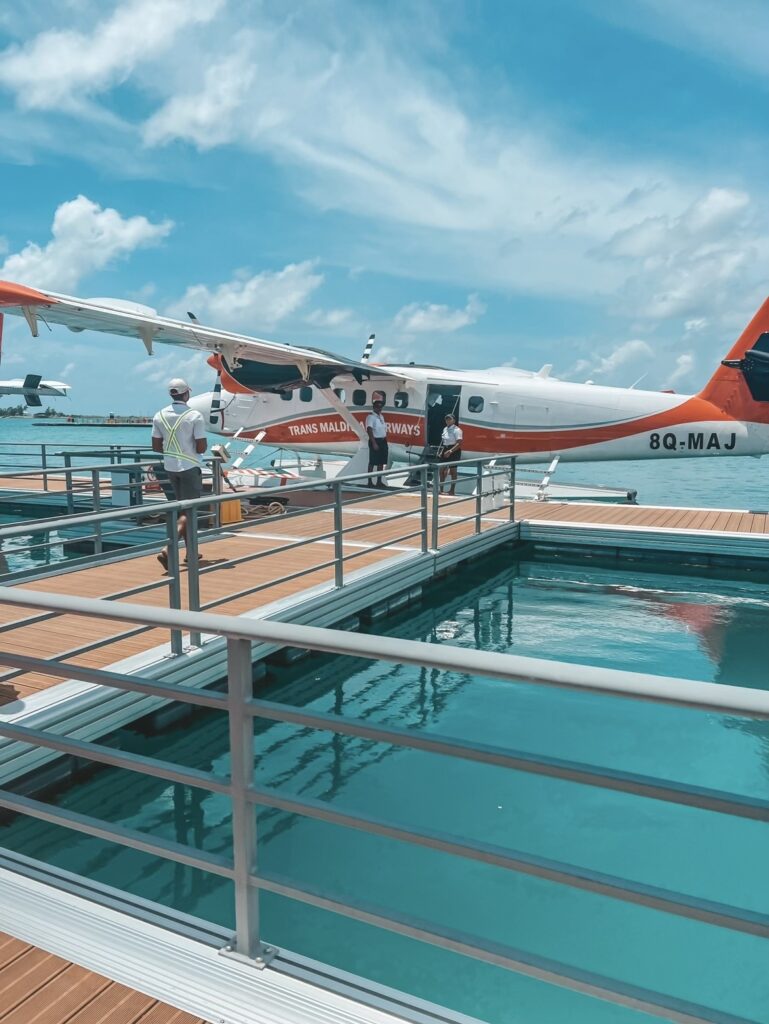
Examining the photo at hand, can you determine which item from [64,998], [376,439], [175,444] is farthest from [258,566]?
[64,998]

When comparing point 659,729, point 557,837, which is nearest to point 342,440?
point 659,729

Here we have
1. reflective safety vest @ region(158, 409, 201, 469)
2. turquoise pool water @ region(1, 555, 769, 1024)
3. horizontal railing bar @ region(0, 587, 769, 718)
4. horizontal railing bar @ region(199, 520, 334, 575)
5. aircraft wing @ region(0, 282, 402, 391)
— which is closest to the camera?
horizontal railing bar @ region(0, 587, 769, 718)

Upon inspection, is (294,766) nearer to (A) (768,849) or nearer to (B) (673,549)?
(A) (768,849)

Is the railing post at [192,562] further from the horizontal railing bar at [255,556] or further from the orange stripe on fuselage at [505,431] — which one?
the orange stripe on fuselage at [505,431]

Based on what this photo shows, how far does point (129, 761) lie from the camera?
93.4 inches

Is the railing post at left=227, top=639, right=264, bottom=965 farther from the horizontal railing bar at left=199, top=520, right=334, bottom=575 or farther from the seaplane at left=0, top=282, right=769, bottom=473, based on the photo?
the seaplane at left=0, top=282, right=769, bottom=473

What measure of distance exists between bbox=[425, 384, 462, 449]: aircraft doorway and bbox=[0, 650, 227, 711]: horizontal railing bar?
50.2 ft

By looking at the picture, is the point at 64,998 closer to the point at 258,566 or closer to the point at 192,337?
the point at 258,566

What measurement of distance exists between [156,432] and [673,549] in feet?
25.5

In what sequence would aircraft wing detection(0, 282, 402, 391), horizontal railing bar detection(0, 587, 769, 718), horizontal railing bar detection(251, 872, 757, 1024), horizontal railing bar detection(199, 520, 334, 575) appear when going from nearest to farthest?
horizontal railing bar detection(0, 587, 769, 718) → horizontal railing bar detection(251, 872, 757, 1024) → horizontal railing bar detection(199, 520, 334, 575) → aircraft wing detection(0, 282, 402, 391)

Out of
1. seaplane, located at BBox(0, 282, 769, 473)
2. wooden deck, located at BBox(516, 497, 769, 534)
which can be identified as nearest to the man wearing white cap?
wooden deck, located at BBox(516, 497, 769, 534)

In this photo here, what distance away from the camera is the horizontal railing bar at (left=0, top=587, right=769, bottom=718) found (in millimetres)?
1572

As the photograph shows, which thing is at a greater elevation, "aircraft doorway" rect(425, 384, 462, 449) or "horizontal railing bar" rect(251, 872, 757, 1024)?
"aircraft doorway" rect(425, 384, 462, 449)

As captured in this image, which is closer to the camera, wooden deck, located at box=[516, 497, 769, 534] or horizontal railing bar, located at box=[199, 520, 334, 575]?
horizontal railing bar, located at box=[199, 520, 334, 575]
